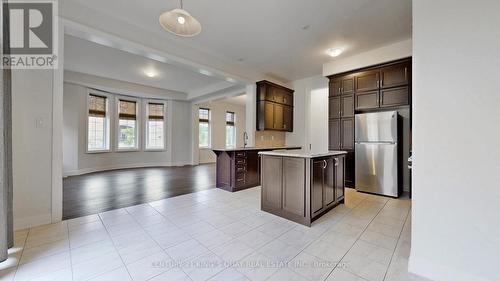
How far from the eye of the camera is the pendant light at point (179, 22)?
188cm

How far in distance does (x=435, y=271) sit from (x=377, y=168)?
2665 mm

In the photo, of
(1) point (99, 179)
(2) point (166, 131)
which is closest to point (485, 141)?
(1) point (99, 179)

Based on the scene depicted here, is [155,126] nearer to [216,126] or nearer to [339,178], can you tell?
[216,126]

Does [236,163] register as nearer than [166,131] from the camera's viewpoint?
Yes

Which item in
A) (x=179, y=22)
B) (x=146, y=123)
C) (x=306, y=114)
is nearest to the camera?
(x=179, y=22)

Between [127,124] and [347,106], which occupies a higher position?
[347,106]

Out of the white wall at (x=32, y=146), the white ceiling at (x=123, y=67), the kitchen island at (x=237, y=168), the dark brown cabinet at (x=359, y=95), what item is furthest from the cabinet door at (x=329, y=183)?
the white ceiling at (x=123, y=67)

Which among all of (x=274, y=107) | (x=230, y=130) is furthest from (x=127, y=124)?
(x=274, y=107)

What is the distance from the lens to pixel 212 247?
1989mm

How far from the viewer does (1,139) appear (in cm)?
166

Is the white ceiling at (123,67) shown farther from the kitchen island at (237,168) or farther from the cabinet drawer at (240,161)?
the cabinet drawer at (240,161)

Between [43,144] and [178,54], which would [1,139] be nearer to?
[43,144]

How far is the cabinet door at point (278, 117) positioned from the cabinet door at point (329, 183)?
267 centimetres

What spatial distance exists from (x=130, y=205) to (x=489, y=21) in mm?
4573
